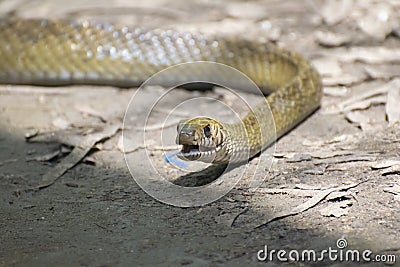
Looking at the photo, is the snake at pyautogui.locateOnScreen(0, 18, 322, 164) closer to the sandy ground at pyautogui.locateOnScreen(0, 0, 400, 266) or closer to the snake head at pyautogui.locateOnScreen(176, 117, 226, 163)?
the sandy ground at pyautogui.locateOnScreen(0, 0, 400, 266)

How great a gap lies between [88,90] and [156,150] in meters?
1.60

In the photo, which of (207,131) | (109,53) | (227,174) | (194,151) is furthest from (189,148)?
(109,53)

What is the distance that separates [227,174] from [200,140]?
1.57 feet

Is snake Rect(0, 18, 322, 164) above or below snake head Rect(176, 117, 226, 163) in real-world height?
above

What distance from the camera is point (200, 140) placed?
367 centimetres

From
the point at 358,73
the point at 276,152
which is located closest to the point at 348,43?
the point at 358,73

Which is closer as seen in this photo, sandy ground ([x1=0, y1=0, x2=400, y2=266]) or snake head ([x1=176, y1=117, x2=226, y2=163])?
sandy ground ([x1=0, y1=0, x2=400, y2=266])

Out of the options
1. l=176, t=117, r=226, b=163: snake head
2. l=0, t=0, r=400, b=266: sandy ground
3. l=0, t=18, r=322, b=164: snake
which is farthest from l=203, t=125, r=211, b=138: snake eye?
l=0, t=18, r=322, b=164: snake

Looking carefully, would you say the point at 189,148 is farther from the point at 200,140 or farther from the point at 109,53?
the point at 109,53

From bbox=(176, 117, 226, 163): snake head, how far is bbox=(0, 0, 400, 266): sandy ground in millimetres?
285

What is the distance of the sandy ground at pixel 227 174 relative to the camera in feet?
10.5

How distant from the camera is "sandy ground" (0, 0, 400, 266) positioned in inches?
126

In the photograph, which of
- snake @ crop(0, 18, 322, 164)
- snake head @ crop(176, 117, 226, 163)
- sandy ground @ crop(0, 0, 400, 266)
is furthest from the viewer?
snake @ crop(0, 18, 322, 164)

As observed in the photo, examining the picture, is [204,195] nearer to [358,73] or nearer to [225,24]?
[358,73]
